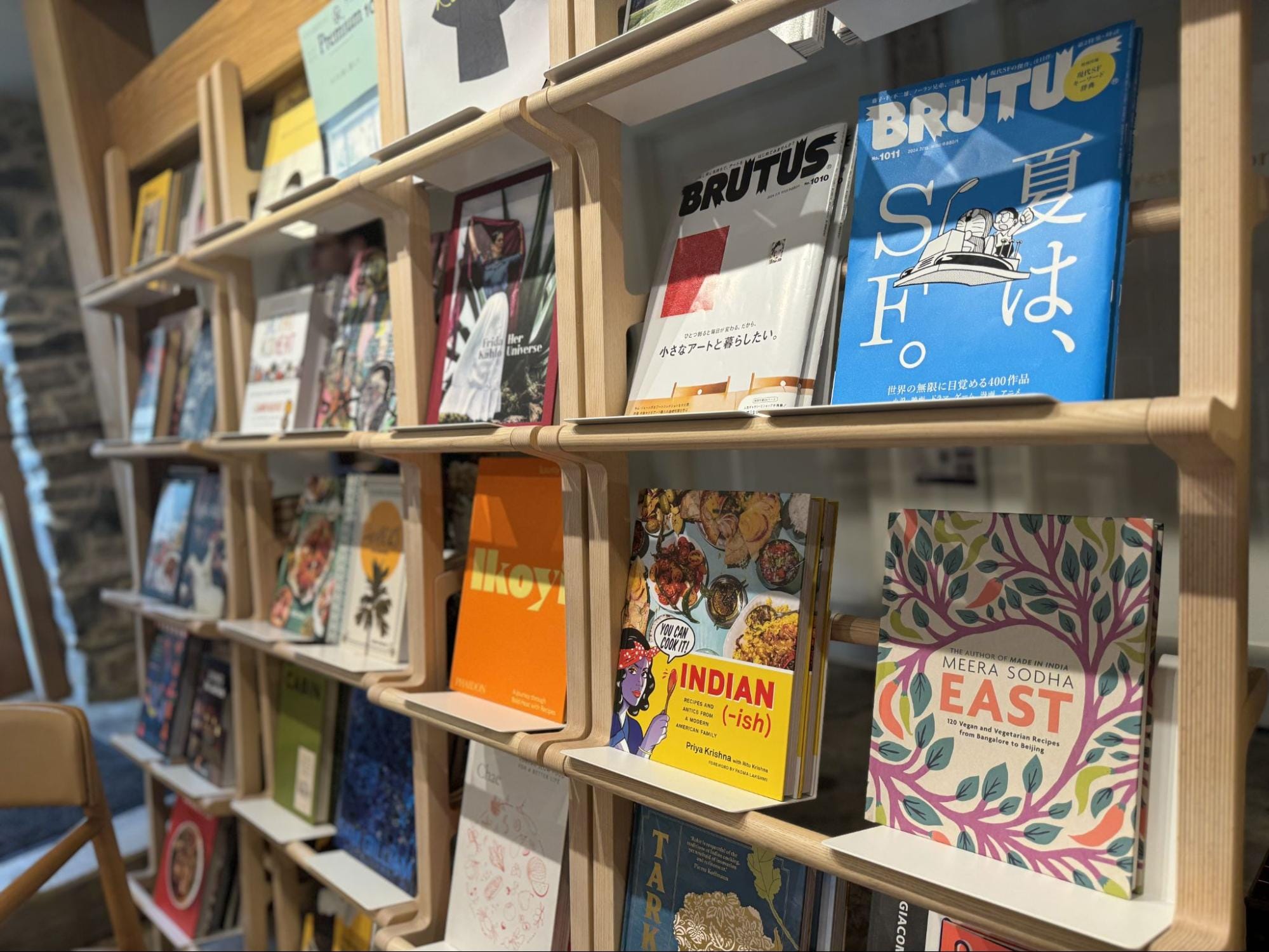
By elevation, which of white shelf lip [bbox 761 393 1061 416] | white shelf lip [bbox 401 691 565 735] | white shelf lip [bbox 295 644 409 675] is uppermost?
white shelf lip [bbox 761 393 1061 416]

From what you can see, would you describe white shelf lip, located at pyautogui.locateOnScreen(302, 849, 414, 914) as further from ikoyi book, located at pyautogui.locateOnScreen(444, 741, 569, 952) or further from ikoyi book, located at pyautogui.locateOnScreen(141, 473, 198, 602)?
ikoyi book, located at pyautogui.locateOnScreen(141, 473, 198, 602)

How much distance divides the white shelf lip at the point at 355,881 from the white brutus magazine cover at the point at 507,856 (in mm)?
158

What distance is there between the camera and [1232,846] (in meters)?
0.80

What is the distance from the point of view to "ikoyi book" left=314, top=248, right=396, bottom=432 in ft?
6.06

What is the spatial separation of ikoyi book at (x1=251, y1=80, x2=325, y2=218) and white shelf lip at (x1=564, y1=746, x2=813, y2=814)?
140cm

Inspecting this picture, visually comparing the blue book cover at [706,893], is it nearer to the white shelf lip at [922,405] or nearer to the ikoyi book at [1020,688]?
the ikoyi book at [1020,688]

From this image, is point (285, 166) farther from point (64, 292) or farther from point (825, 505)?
point (64, 292)

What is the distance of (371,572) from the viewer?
191cm

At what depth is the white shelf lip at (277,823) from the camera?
203cm

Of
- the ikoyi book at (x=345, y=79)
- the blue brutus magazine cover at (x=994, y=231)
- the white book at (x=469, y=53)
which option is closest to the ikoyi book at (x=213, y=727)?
the ikoyi book at (x=345, y=79)

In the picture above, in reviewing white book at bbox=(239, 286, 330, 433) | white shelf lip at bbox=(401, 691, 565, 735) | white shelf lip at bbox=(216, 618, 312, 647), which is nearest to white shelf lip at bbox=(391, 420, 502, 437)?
white shelf lip at bbox=(401, 691, 565, 735)

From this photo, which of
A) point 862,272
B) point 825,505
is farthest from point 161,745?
point 862,272

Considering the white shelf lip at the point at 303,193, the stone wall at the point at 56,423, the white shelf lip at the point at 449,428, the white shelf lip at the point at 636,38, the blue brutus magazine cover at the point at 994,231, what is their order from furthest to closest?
the stone wall at the point at 56,423, the white shelf lip at the point at 303,193, the white shelf lip at the point at 449,428, the white shelf lip at the point at 636,38, the blue brutus magazine cover at the point at 994,231

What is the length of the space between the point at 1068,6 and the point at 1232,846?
129 cm
